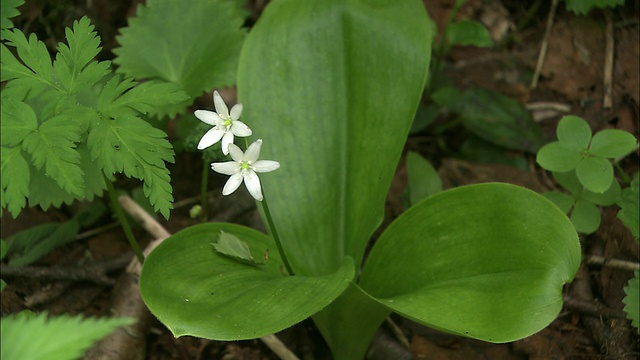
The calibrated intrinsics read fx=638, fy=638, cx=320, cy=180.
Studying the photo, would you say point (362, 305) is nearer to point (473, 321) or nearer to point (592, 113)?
point (473, 321)

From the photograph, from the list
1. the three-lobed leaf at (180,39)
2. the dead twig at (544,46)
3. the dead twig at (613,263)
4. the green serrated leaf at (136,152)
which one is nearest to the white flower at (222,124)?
the green serrated leaf at (136,152)

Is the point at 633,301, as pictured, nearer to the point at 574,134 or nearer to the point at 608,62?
the point at 574,134

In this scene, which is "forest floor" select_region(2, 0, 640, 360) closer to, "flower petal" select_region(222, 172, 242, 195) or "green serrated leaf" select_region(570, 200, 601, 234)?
"green serrated leaf" select_region(570, 200, 601, 234)

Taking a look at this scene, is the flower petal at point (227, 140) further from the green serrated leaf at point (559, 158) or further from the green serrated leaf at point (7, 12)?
the green serrated leaf at point (559, 158)

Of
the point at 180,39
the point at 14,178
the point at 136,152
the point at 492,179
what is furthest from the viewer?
the point at 492,179

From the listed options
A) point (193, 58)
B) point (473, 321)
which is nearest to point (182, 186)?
point (193, 58)

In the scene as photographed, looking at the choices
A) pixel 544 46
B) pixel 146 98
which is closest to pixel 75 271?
pixel 146 98

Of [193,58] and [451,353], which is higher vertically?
[193,58]

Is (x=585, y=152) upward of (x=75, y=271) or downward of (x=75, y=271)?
upward

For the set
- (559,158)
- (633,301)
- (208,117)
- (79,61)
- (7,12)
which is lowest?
(633,301)
